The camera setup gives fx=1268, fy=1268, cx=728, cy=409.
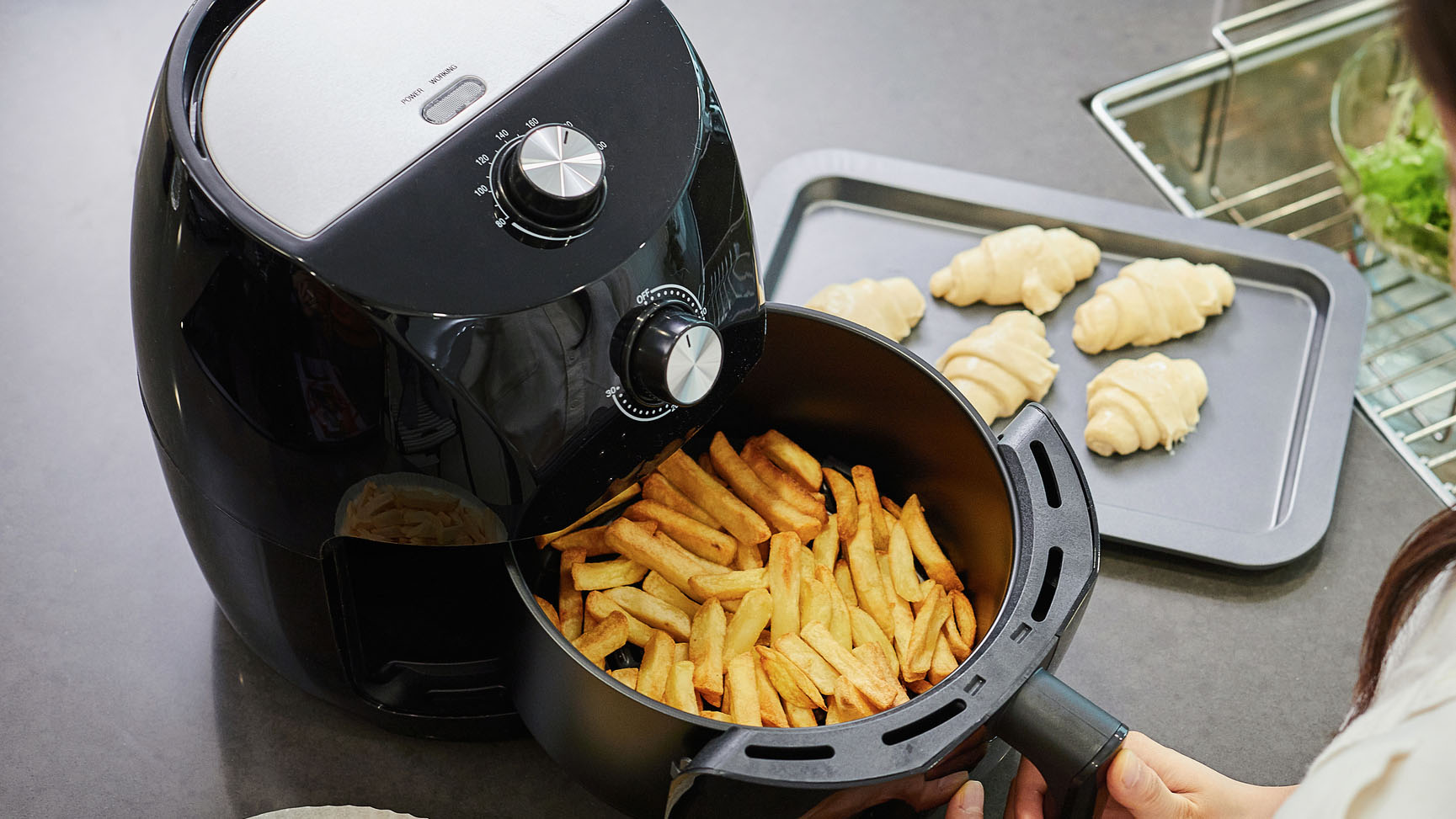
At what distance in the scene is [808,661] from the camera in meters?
0.89

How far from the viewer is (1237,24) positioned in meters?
1.68

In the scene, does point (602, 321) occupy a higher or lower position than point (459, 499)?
higher

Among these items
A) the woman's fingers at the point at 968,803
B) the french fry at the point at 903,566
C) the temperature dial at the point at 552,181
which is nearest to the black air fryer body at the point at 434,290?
the temperature dial at the point at 552,181

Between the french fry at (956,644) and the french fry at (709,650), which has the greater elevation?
the french fry at (709,650)

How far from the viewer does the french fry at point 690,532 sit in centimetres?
97

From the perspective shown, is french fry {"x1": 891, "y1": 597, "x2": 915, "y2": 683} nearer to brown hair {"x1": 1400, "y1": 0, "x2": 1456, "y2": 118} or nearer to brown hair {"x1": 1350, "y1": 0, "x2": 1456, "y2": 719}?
brown hair {"x1": 1350, "y1": 0, "x2": 1456, "y2": 719}

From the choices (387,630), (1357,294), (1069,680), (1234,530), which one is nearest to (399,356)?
(387,630)

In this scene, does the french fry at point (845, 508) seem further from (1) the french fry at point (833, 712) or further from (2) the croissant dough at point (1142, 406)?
(2) the croissant dough at point (1142, 406)

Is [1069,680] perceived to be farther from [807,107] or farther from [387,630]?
[807,107]

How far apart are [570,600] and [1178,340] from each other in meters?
0.74

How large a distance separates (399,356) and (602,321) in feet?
0.40

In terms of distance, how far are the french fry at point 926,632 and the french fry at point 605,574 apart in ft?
0.70

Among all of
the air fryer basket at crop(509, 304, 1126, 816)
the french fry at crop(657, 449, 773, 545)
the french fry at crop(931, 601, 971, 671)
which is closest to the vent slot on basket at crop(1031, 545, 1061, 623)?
the air fryer basket at crop(509, 304, 1126, 816)

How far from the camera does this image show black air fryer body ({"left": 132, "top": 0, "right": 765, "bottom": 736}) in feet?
2.39
